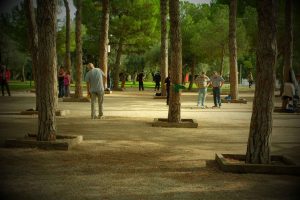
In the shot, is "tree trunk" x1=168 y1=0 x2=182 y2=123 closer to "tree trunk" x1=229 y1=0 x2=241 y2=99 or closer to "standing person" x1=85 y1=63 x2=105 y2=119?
"standing person" x1=85 y1=63 x2=105 y2=119

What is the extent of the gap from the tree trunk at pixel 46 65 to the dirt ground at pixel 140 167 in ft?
2.52

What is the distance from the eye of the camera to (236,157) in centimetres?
846

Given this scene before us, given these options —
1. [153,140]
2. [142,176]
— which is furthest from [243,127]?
[142,176]

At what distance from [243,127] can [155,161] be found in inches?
255

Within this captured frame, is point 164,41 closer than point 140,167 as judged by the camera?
No

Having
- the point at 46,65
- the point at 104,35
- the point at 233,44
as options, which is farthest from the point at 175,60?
the point at 104,35

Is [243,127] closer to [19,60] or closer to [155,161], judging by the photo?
[155,161]

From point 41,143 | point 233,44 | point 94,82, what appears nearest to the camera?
point 41,143

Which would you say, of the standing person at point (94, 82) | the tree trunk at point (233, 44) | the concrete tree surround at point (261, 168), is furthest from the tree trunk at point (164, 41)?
the concrete tree surround at point (261, 168)

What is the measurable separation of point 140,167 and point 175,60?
6675 mm

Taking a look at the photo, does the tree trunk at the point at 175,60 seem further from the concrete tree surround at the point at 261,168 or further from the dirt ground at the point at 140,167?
the concrete tree surround at the point at 261,168

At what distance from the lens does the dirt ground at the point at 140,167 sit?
618 cm

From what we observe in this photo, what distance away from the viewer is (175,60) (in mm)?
13984

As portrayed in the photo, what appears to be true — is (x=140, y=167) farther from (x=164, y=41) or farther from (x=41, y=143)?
(x=164, y=41)
